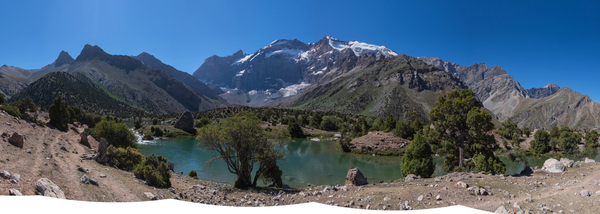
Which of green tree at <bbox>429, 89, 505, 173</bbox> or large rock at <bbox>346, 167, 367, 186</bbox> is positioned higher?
green tree at <bbox>429, 89, 505, 173</bbox>

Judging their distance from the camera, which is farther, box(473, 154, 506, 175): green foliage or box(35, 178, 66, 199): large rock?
box(473, 154, 506, 175): green foliage

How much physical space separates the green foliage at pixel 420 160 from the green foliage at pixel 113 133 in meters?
31.1

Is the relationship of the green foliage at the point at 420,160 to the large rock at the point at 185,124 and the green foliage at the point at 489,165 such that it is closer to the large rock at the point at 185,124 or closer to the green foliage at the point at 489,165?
the green foliage at the point at 489,165

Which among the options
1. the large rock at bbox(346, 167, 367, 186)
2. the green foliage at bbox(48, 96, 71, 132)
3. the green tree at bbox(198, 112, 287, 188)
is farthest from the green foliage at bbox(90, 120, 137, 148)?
the large rock at bbox(346, 167, 367, 186)

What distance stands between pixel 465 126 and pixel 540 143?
167 ft

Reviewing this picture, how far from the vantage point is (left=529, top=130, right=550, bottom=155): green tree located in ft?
173

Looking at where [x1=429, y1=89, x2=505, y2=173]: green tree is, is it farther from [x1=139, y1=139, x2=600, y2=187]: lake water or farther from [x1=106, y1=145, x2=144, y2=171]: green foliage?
[x1=106, y1=145, x2=144, y2=171]: green foliage

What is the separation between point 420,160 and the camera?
73.2 ft

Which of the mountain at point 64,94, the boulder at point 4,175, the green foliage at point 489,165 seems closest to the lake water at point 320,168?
the green foliage at point 489,165

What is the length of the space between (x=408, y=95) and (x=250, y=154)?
651 ft

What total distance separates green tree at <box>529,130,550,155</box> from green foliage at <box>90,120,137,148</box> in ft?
247

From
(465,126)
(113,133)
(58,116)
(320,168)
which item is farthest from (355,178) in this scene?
(113,133)

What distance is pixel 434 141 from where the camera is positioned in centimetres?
2216

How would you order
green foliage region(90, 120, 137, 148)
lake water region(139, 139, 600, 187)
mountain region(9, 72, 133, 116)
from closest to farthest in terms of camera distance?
lake water region(139, 139, 600, 187) < green foliage region(90, 120, 137, 148) < mountain region(9, 72, 133, 116)
